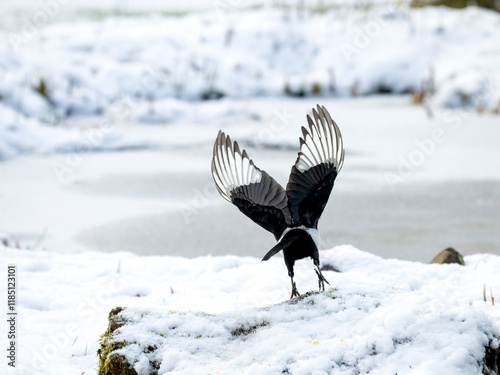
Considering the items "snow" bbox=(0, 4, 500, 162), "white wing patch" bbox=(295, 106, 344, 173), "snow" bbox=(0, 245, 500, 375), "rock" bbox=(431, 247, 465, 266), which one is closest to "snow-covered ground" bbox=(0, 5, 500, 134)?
"snow" bbox=(0, 4, 500, 162)

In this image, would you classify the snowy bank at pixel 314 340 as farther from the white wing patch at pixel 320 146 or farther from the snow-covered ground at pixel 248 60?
the snow-covered ground at pixel 248 60

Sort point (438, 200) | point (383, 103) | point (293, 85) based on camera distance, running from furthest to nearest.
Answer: point (293, 85)
point (383, 103)
point (438, 200)

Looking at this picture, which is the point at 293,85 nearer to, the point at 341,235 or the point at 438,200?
the point at 438,200

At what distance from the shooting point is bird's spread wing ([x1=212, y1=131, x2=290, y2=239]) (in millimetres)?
1769

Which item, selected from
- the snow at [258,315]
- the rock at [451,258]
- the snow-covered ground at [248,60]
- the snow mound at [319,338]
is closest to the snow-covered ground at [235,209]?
the rock at [451,258]

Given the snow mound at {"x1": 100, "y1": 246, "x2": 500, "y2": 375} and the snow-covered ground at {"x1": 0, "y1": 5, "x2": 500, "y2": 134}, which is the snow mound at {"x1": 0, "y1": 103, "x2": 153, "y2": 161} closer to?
the snow-covered ground at {"x1": 0, "y1": 5, "x2": 500, "y2": 134}

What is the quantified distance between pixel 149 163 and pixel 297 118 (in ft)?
8.40

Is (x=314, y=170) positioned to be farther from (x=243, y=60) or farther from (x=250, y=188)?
(x=243, y=60)

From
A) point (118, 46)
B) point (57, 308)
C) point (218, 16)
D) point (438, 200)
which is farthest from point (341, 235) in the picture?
point (218, 16)

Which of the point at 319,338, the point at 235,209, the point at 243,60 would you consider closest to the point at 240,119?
the point at 235,209

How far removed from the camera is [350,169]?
5137 millimetres

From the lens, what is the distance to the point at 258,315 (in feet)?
5.56

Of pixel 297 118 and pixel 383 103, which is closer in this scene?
pixel 297 118

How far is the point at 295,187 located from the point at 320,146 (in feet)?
0.48
